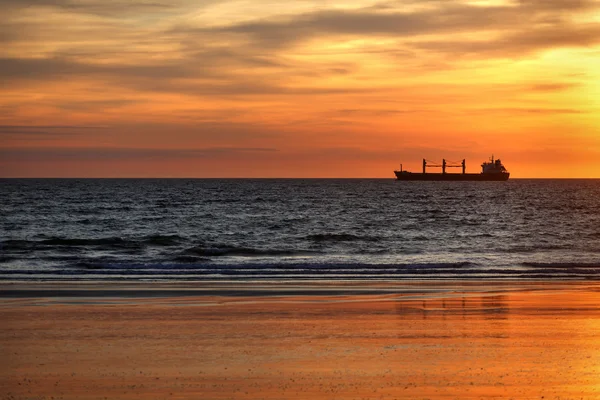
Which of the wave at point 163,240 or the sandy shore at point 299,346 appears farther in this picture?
the wave at point 163,240

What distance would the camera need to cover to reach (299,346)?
39.5 feet

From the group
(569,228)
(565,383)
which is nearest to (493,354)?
(565,383)

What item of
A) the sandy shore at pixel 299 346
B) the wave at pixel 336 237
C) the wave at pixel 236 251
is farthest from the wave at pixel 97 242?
the sandy shore at pixel 299 346

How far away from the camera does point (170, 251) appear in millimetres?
42094

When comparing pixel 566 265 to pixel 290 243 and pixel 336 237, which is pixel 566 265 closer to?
pixel 290 243

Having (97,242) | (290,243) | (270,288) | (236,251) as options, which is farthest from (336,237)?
(270,288)

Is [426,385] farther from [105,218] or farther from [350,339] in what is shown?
[105,218]

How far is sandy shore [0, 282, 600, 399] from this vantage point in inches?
380

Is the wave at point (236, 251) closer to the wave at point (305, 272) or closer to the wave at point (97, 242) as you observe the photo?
the wave at point (97, 242)

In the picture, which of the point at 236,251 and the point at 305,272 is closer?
the point at 305,272

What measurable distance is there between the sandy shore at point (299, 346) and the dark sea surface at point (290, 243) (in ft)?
23.1

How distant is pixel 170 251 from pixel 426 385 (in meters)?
33.5

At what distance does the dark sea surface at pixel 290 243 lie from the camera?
88.7ft

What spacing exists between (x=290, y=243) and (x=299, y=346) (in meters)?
34.7
